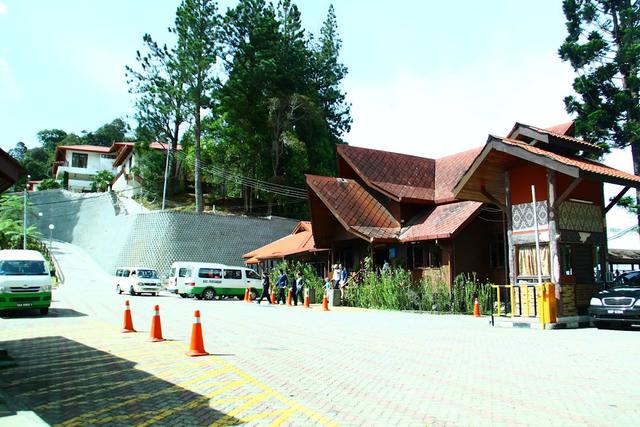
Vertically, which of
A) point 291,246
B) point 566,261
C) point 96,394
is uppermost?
point 291,246

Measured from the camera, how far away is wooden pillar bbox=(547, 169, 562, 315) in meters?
17.4

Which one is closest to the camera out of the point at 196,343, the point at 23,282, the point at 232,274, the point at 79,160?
the point at 196,343

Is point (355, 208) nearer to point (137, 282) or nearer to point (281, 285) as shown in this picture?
point (281, 285)

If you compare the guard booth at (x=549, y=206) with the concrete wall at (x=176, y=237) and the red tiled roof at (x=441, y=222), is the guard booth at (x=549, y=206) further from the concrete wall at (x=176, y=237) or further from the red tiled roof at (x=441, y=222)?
the concrete wall at (x=176, y=237)

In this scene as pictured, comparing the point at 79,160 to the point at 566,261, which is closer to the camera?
the point at 566,261

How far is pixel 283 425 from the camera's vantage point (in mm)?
6008

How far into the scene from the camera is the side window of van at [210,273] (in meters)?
33.2

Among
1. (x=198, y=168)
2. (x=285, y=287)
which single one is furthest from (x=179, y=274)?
(x=198, y=168)

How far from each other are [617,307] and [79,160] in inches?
3368

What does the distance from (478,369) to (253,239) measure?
4130 cm

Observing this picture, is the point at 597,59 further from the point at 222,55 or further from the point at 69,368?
the point at 69,368

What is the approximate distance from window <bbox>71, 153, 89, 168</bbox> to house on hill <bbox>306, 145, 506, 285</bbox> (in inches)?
2589

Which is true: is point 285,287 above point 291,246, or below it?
below

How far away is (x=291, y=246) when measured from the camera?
38.3m
